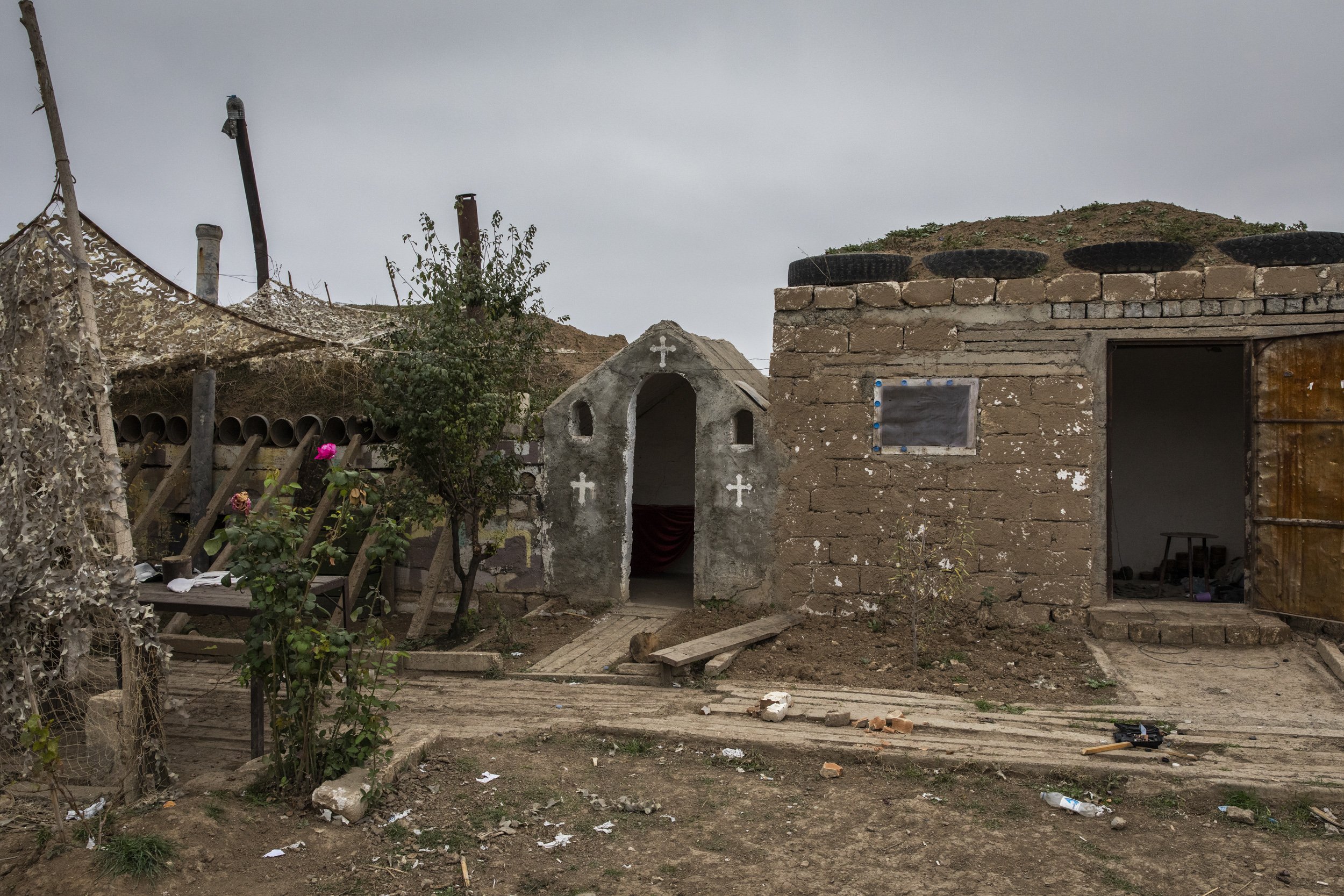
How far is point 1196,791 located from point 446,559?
686 cm

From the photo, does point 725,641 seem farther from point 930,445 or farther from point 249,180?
point 249,180

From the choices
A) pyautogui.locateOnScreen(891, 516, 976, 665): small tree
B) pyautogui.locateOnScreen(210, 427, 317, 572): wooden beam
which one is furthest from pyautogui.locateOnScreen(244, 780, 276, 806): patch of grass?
pyautogui.locateOnScreen(891, 516, 976, 665): small tree

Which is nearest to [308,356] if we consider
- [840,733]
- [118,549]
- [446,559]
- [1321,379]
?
[446,559]

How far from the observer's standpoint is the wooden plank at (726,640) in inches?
288

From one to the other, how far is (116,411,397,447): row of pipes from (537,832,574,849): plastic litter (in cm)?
589

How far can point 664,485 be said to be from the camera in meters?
13.2

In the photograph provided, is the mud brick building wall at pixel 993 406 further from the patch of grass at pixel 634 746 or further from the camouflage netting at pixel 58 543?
the camouflage netting at pixel 58 543

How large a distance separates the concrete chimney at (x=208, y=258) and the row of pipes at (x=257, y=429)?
1441 millimetres

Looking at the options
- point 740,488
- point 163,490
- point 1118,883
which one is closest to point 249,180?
point 163,490

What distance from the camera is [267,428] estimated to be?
1066 cm

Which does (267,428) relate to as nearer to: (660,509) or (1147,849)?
(660,509)

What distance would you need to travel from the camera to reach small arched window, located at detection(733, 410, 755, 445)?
939 centimetres

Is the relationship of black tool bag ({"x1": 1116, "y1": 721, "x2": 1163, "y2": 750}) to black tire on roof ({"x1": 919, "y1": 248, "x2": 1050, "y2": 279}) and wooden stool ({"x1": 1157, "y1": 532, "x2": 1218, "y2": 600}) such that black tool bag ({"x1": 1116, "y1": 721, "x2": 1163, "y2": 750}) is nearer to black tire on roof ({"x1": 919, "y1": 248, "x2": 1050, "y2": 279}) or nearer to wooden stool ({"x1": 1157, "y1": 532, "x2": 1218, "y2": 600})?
wooden stool ({"x1": 1157, "y1": 532, "x2": 1218, "y2": 600})

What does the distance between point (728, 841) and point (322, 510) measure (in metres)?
6.44
